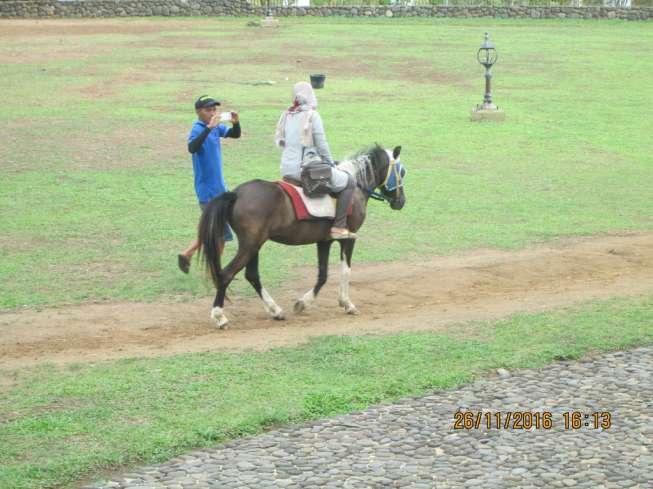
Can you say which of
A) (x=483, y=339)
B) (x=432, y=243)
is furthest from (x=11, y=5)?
(x=483, y=339)

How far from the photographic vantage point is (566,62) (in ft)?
108

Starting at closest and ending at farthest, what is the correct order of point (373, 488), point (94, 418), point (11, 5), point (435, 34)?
point (373, 488)
point (94, 418)
point (435, 34)
point (11, 5)

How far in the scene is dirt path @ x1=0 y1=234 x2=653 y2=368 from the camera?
9.84 meters

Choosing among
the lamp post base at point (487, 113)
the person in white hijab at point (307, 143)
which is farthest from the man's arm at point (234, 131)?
the lamp post base at point (487, 113)

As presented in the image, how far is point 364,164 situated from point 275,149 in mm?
8903

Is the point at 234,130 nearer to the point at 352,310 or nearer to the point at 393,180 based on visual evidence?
the point at 393,180

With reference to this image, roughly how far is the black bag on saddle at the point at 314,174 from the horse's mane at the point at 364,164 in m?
0.63

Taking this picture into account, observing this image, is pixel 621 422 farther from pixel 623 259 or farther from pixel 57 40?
pixel 57 40

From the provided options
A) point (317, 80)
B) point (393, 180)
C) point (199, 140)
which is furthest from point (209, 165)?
point (317, 80)

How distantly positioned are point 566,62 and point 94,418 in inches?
1081

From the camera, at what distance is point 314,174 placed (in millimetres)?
10484

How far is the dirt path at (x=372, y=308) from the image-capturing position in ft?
32.3

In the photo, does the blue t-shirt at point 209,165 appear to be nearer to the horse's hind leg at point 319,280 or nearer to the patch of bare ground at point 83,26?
the horse's hind leg at point 319,280

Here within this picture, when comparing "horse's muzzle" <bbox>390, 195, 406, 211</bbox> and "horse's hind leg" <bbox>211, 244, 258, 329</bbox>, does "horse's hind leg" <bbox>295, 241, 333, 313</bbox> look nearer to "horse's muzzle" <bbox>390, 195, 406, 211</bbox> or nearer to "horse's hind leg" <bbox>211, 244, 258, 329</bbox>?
"horse's hind leg" <bbox>211, 244, 258, 329</bbox>
